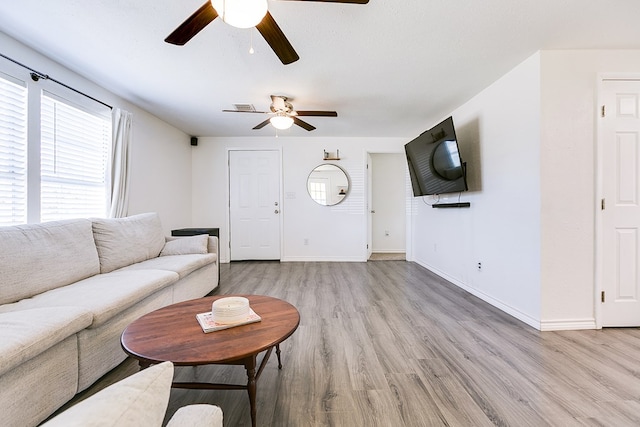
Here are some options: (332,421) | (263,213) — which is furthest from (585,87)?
(263,213)

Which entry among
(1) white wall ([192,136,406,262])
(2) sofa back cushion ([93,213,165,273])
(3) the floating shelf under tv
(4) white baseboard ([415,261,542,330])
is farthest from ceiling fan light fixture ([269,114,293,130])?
(4) white baseboard ([415,261,542,330])

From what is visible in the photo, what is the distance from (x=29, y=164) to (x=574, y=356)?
4.33m

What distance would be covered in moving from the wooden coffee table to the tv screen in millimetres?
2515

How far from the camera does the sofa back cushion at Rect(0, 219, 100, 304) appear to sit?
1622 millimetres

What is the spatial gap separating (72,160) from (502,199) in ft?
13.8

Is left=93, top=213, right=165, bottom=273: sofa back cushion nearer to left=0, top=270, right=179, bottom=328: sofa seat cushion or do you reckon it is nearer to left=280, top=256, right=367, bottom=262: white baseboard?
left=0, top=270, right=179, bottom=328: sofa seat cushion

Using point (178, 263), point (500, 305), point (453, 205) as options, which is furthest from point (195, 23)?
point (500, 305)

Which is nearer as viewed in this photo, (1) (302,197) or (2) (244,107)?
(2) (244,107)

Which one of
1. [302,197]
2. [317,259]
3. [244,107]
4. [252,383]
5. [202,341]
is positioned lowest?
[317,259]

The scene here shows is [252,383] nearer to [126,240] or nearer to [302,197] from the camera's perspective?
[126,240]

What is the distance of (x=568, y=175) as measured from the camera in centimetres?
223

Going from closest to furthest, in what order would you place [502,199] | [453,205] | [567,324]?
1. [567,324]
2. [502,199]
3. [453,205]

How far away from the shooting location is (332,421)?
131cm

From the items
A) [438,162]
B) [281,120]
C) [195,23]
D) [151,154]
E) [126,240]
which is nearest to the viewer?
[195,23]
